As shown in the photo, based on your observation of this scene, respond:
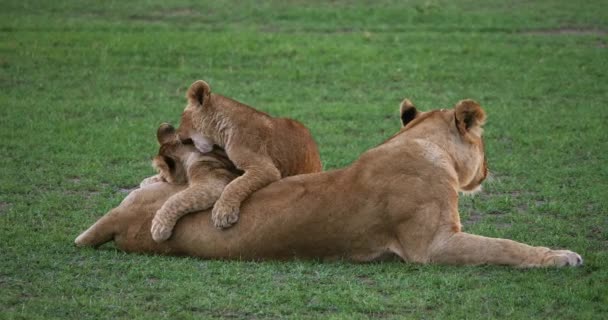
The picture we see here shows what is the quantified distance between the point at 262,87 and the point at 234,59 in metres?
1.23

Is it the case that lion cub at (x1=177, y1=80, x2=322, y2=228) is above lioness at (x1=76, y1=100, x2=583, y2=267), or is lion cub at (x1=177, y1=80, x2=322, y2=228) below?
above

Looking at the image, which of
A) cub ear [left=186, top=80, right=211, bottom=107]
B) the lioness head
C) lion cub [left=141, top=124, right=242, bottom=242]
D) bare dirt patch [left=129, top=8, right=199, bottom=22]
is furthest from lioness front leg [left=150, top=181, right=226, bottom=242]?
bare dirt patch [left=129, top=8, right=199, bottom=22]

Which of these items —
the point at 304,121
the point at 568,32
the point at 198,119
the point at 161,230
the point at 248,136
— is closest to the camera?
the point at 161,230

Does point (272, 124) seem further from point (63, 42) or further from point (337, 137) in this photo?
point (63, 42)

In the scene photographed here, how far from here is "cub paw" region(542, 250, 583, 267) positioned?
5.75 metres

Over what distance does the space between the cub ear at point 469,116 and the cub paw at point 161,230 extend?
5.30 ft

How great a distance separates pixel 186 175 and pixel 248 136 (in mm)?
434

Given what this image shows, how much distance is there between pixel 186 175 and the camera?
652cm

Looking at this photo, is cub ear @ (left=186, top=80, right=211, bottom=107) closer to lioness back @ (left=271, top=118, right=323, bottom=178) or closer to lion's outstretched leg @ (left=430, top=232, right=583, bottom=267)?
lioness back @ (left=271, top=118, right=323, bottom=178)

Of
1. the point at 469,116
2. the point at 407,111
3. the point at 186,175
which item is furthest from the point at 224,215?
the point at 469,116

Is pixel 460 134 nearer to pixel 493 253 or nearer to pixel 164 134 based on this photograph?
pixel 493 253

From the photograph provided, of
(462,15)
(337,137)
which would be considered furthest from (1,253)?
(462,15)

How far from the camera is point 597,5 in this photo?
15.5 metres

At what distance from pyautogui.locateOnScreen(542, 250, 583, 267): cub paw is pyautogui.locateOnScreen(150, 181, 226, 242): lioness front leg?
5.67ft
